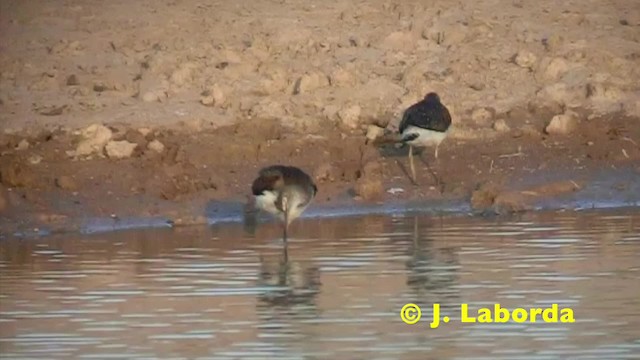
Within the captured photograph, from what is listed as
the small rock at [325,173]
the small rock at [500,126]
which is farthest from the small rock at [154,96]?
the small rock at [500,126]

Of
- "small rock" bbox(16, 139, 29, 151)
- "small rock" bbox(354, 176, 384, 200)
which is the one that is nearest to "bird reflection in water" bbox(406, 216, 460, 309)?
"small rock" bbox(354, 176, 384, 200)

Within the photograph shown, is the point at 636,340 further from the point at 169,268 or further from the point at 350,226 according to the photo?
the point at 350,226

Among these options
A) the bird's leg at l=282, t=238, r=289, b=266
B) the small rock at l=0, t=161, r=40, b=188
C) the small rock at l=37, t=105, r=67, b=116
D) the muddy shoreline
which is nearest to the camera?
the bird's leg at l=282, t=238, r=289, b=266

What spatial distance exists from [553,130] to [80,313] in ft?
20.7

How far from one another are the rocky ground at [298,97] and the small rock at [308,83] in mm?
20

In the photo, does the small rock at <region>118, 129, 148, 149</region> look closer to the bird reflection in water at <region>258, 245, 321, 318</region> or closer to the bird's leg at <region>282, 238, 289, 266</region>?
the bird's leg at <region>282, 238, 289, 266</region>

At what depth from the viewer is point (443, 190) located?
14.8m

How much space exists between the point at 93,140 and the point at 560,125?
12.2ft

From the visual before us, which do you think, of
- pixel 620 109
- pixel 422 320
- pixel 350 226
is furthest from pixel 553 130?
pixel 422 320

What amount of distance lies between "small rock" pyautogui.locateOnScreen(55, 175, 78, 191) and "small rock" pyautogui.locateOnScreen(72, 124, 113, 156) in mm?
499

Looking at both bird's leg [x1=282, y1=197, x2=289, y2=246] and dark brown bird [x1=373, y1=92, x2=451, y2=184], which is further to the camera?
dark brown bird [x1=373, y1=92, x2=451, y2=184]

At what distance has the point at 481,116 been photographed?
52.4ft

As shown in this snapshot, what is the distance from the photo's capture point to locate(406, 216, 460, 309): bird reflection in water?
10.7 metres

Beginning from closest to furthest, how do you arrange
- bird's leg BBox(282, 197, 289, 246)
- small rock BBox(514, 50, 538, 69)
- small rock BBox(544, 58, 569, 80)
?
bird's leg BBox(282, 197, 289, 246) < small rock BBox(544, 58, 569, 80) < small rock BBox(514, 50, 538, 69)
